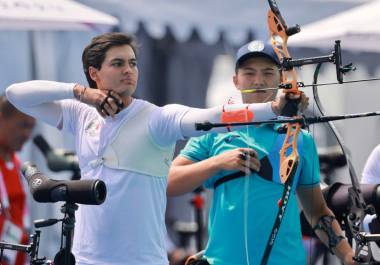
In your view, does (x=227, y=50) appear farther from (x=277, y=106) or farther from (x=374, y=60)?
(x=277, y=106)

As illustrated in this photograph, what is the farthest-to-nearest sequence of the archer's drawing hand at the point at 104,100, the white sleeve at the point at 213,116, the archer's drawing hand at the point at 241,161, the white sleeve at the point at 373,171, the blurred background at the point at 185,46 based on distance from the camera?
the blurred background at the point at 185,46 → the white sleeve at the point at 373,171 → the archer's drawing hand at the point at 241,161 → the archer's drawing hand at the point at 104,100 → the white sleeve at the point at 213,116

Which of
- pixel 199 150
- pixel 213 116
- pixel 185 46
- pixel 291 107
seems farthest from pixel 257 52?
pixel 185 46

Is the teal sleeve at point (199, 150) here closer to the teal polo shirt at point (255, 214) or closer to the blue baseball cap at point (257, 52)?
the teal polo shirt at point (255, 214)

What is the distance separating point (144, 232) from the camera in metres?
3.39

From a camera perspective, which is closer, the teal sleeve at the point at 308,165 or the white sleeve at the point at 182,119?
the white sleeve at the point at 182,119

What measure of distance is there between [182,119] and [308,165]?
2.04 ft

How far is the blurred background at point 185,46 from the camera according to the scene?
261 inches

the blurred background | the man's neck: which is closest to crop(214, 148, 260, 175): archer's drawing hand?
the man's neck

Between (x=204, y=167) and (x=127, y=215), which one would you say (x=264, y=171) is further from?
(x=127, y=215)

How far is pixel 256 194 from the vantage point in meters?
3.63

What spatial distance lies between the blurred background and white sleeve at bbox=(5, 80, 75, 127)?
216 centimetres

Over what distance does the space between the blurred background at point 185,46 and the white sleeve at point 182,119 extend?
2.60 metres

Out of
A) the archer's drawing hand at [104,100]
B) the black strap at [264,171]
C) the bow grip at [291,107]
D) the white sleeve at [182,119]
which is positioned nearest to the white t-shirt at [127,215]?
the white sleeve at [182,119]

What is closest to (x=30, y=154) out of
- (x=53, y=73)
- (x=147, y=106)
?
(x=53, y=73)
